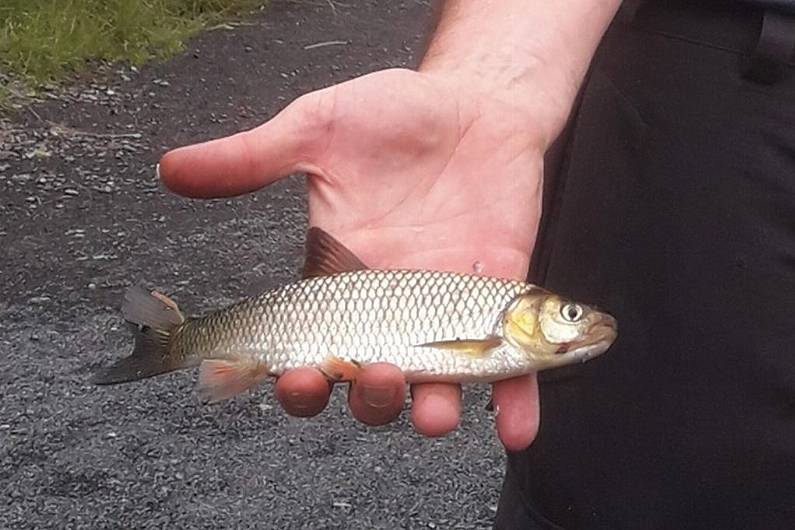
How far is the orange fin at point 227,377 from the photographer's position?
1.78m

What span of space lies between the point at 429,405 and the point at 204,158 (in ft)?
1.32

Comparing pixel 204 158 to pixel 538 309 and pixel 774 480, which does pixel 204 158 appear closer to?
pixel 538 309

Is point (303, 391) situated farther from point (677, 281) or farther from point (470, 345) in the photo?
point (677, 281)

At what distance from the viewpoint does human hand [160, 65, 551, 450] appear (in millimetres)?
1708

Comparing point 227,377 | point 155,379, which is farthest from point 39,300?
point 227,377

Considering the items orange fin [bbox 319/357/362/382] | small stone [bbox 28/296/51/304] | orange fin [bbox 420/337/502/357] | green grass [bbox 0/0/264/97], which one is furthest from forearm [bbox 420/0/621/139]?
green grass [bbox 0/0/264/97]

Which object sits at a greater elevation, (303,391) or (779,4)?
(779,4)

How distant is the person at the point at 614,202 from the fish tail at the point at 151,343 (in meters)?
0.25

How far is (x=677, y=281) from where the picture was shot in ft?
5.94

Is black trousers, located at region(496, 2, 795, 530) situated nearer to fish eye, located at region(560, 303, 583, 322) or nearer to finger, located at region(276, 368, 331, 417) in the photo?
fish eye, located at region(560, 303, 583, 322)

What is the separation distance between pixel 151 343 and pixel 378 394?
1.43ft

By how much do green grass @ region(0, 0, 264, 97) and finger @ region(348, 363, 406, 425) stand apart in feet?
12.8

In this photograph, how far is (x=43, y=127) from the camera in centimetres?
499

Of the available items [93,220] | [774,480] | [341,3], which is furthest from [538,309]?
[341,3]
